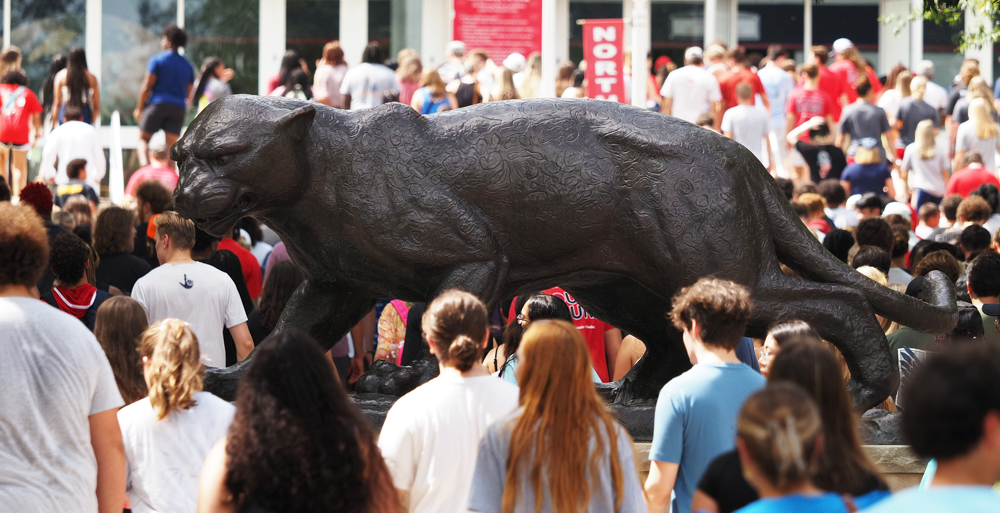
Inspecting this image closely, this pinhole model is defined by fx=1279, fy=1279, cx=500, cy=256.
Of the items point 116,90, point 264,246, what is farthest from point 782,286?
point 116,90

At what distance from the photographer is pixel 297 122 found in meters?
5.27

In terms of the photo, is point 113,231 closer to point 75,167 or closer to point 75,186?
point 75,186

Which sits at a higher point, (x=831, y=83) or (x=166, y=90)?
(x=831, y=83)

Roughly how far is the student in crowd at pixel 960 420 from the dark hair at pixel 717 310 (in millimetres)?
1660

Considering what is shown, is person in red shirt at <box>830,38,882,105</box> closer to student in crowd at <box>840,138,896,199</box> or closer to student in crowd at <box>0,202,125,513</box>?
student in crowd at <box>840,138,896,199</box>

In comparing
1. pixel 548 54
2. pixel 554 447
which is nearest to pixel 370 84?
pixel 548 54

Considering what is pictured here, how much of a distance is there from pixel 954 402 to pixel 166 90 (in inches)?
502

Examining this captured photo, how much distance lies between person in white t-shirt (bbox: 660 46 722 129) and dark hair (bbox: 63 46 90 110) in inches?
251

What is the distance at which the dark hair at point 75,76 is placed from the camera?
44.3 feet

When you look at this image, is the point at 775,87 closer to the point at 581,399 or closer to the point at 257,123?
the point at 257,123

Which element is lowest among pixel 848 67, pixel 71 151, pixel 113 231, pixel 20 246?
pixel 113 231

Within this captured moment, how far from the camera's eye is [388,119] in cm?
542

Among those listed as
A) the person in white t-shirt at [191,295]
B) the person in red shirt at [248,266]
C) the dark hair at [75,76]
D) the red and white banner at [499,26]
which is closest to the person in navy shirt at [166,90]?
the dark hair at [75,76]

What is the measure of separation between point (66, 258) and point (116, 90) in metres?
13.6
